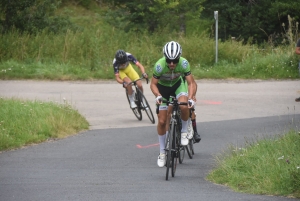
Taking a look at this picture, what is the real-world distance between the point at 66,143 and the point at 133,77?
399cm

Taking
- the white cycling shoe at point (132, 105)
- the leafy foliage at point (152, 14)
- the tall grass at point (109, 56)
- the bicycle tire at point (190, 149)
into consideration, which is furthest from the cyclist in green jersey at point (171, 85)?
the leafy foliage at point (152, 14)

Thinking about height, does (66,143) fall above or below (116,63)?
below

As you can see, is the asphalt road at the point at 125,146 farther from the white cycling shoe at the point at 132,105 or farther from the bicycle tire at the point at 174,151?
the white cycling shoe at the point at 132,105

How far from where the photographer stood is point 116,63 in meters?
19.0

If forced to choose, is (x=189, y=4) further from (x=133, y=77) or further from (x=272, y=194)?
(x=272, y=194)

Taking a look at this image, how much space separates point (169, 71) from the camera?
1238cm

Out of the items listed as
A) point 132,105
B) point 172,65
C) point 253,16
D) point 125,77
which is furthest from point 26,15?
point 172,65

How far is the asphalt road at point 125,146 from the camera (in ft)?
33.5

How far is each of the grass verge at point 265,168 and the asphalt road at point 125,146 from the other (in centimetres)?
23

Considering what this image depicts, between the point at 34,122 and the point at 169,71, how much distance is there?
5238 mm

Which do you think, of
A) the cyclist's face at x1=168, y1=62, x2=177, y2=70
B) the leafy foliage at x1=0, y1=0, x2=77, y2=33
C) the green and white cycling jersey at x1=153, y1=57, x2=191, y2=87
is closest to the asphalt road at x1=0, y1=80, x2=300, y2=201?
the green and white cycling jersey at x1=153, y1=57, x2=191, y2=87

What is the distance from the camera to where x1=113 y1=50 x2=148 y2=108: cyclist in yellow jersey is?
1883 cm

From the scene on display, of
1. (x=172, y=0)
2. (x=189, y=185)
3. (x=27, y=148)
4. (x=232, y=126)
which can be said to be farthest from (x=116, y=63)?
(x=172, y=0)

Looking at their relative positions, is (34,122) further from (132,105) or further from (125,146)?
(132,105)
